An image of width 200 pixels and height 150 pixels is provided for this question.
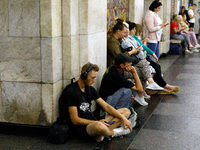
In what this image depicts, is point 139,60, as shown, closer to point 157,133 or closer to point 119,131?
point 157,133

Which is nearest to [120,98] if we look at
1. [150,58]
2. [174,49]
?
[150,58]

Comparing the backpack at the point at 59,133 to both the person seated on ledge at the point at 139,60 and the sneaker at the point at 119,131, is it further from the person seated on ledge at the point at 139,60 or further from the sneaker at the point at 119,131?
the person seated on ledge at the point at 139,60

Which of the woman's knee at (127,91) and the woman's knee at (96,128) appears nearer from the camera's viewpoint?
the woman's knee at (96,128)

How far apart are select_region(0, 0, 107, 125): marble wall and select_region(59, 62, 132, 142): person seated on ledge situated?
0.31 m

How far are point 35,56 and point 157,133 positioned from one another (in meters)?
2.01

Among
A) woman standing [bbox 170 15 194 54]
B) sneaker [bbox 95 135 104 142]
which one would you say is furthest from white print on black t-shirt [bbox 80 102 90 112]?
woman standing [bbox 170 15 194 54]

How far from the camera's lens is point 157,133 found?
5.70 metres

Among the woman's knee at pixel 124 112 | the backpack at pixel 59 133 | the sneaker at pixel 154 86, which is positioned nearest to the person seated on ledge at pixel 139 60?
the sneaker at pixel 154 86

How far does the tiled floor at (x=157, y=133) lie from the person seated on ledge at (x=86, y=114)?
5.8 inches

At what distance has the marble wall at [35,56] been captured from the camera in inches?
212

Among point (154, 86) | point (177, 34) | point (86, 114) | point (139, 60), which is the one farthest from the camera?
point (177, 34)

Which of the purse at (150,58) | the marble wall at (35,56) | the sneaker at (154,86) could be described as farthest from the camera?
the purse at (150,58)

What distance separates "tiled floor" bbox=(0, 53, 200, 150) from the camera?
5.17m

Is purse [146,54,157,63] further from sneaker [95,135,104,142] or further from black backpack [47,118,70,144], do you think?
black backpack [47,118,70,144]
